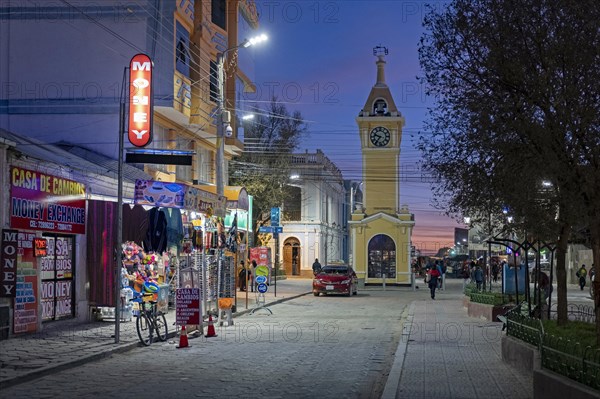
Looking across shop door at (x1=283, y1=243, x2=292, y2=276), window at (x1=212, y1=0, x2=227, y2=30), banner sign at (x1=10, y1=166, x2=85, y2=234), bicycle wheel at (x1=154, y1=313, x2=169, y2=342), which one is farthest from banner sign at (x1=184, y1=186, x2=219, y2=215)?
shop door at (x1=283, y1=243, x2=292, y2=276)

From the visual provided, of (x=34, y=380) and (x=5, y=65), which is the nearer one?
(x=34, y=380)

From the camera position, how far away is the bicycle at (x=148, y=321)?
16938 mm

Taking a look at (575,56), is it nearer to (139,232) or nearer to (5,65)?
(139,232)

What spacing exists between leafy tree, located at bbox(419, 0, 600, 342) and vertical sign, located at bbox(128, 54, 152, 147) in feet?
38.8

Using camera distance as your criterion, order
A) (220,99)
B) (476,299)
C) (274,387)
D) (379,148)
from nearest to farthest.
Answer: (274,387)
(476,299)
(220,99)
(379,148)

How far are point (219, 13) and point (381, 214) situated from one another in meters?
21.0

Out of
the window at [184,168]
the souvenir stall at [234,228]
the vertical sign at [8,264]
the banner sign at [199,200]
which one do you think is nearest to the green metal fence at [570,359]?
the vertical sign at [8,264]

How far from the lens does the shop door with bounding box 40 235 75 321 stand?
19078mm

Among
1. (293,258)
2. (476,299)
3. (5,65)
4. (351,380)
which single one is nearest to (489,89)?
(351,380)

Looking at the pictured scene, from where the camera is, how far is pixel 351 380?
1236 centimetres

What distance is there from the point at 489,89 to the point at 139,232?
12500 mm

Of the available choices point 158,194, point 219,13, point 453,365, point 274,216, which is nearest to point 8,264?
point 158,194

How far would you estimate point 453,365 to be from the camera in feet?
45.1

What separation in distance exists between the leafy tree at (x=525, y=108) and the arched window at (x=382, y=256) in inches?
1489
